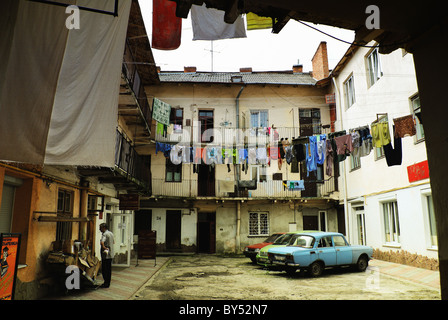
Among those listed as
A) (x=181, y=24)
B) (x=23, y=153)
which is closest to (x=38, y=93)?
(x=23, y=153)

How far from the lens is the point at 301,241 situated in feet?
39.2

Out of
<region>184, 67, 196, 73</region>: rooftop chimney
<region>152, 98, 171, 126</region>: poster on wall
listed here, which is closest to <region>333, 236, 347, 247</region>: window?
<region>152, 98, 171, 126</region>: poster on wall

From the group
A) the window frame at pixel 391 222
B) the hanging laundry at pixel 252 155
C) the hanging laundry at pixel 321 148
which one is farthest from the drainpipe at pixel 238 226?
the window frame at pixel 391 222

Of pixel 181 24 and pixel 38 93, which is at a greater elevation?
pixel 181 24

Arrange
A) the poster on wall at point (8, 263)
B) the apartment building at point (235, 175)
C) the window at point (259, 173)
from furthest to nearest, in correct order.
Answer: the window at point (259, 173)
the apartment building at point (235, 175)
the poster on wall at point (8, 263)

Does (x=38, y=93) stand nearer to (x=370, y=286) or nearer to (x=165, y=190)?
(x=370, y=286)

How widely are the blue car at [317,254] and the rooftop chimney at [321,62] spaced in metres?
14.1

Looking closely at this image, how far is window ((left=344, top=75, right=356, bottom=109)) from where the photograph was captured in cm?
1848

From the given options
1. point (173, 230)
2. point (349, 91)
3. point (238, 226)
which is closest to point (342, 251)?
point (238, 226)

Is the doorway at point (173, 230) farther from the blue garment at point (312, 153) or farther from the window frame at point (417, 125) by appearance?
the window frame at point (417, 125)

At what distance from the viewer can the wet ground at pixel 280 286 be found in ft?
27.3

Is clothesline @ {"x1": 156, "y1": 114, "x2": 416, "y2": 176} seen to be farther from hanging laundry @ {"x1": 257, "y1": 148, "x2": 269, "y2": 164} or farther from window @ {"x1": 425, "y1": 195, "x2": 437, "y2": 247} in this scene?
window @ {"x1": 425, "y1": 195, "x2": 437, "y2": 247}

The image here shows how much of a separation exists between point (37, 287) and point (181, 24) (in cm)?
701

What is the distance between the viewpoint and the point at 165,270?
45.2 ft
